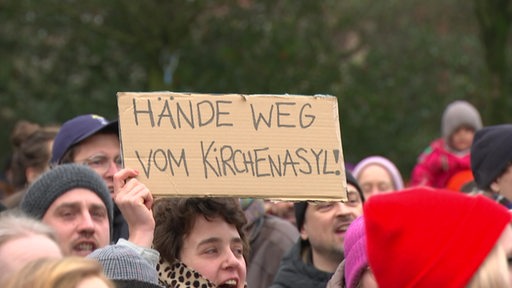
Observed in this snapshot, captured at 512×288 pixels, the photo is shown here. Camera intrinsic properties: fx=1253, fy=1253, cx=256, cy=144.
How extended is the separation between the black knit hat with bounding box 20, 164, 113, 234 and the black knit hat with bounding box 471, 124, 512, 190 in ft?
6.51

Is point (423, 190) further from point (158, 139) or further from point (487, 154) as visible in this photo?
point (487, 154)

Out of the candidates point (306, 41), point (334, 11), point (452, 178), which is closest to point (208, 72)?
point (306, 41)

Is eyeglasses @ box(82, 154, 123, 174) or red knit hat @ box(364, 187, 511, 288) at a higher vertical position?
eyeglasses @ box(82, 154, 123, 174)

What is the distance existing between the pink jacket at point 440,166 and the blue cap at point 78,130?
12.3 feet

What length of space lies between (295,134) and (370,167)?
14.5 feet

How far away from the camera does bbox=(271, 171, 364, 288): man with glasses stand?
654cm

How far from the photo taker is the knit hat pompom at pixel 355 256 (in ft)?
15.8

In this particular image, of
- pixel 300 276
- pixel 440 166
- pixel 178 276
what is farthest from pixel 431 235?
pixel 440 166

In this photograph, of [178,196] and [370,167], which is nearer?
[178,196]

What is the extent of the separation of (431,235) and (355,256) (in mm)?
1466

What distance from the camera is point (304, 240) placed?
6.97 m

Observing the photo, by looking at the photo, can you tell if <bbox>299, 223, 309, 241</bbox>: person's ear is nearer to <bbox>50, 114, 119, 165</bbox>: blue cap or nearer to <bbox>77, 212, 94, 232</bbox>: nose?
<bbox>50, 114, 119, 165</bbox>: blue cap

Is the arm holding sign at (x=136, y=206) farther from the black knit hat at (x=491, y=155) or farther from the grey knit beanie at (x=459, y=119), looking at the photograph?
the grey knit beanie at (x=459, y=119)

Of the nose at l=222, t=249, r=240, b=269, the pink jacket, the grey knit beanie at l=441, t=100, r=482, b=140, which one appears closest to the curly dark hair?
the nose at l=222, t=249, r=240, b=269
